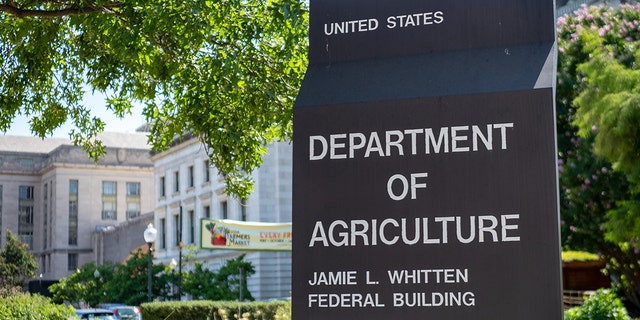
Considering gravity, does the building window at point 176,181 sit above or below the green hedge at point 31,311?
above

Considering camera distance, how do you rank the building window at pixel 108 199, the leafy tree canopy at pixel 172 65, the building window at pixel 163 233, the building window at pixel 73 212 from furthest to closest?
1. the building window at pixel 108 199
2. the building window at pixel 73 212
3. the building window at pixel 163 233
4. the leafy tree canopy at pixel 172 65

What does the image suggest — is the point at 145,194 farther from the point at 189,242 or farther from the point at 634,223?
the point at 634,223

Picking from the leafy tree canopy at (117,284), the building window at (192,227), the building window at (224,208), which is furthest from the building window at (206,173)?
the leafy tree canopy at (117,284)

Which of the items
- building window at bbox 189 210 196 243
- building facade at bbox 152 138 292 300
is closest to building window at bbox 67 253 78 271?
building facade at bbox 152 138 292 300

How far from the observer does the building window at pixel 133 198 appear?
104 m

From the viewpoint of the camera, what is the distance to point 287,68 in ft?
40.8

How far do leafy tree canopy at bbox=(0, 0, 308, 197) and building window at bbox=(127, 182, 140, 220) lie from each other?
295ft

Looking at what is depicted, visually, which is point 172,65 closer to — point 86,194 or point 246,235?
point 246,235

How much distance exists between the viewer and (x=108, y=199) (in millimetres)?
104625

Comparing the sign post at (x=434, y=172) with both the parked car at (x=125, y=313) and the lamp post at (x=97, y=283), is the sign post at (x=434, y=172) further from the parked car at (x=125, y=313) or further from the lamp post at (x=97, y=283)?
the lamp post at (x=97, y=283)

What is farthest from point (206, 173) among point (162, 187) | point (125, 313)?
point (125, 313)

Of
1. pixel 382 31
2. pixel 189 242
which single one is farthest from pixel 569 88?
pixel 189 242

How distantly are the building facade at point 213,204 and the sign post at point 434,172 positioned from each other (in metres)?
36.9

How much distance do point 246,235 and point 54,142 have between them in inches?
3545
